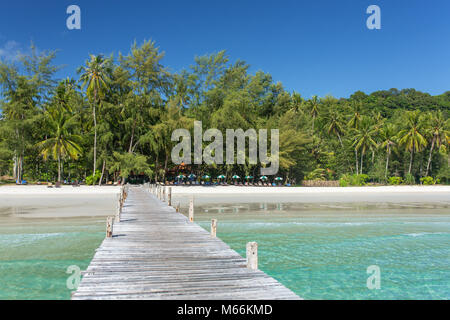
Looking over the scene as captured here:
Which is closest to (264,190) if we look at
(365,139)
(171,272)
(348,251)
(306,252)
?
(365,139)

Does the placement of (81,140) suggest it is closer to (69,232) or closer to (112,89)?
(112,89)

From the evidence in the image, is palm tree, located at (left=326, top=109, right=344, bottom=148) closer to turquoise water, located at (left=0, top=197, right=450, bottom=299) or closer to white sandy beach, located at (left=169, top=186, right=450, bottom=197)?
white sandy beach, located at (left=169, top=186, right=450, bottom=197)

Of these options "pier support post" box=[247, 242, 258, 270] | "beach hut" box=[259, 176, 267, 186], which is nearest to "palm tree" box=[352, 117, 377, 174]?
"beach hut" box=[259, 176, 267, 186]

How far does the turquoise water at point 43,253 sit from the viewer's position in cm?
739

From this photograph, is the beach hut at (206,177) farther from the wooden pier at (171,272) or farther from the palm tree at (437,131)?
the wooden pier at (171,272)

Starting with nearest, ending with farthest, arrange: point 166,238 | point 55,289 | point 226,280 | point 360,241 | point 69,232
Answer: point 226,280
point 55,289
point 166,238
point 360,241
point 69,232

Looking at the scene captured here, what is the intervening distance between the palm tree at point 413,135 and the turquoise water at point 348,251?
148 feet

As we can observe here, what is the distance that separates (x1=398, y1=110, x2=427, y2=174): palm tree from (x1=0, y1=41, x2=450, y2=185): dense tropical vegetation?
179 mm

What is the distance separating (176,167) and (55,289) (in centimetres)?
4722

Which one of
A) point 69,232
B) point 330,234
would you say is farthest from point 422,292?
point 69,232

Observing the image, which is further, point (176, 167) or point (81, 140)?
point (176, 167)

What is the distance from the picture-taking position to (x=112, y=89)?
1929 inches

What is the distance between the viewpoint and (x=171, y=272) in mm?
6047

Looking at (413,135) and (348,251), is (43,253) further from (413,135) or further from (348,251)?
(413,135)
